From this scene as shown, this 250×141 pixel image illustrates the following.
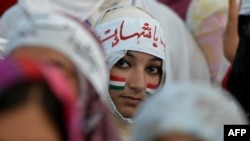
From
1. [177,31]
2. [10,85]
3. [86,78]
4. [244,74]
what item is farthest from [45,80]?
[177,31]

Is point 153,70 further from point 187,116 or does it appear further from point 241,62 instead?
point 187,116

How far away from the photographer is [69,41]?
1606mm

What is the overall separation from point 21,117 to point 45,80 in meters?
0.07

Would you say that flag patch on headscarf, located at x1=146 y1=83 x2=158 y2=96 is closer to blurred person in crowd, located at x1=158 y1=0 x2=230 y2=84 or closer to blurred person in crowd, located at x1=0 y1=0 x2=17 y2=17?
blurred person in crowd, located at x1=158 y1=0 x2=230 y2=84

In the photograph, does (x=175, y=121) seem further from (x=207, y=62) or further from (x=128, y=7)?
(x=207, y=62)

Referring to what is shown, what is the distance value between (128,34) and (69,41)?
1626 millimetres

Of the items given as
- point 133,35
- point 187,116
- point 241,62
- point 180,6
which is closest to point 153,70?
point 133,35

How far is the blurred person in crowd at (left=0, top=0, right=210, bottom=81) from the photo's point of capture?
3.76 m

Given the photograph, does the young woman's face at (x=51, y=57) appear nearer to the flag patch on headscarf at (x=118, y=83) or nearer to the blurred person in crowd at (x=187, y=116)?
the blurred person in crowd at (x=187, y=116)

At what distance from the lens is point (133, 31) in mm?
3244

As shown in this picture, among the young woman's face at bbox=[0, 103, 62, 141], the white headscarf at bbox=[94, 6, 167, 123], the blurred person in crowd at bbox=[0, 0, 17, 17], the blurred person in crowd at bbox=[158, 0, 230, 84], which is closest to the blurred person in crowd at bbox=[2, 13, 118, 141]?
the young woman's face at bbox=[0, 103, 62, 141]

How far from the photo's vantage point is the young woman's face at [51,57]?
1489 millimetres

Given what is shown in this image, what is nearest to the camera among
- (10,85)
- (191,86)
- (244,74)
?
(10,85)

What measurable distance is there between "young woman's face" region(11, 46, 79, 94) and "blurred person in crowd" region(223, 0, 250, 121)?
132 centimetres
